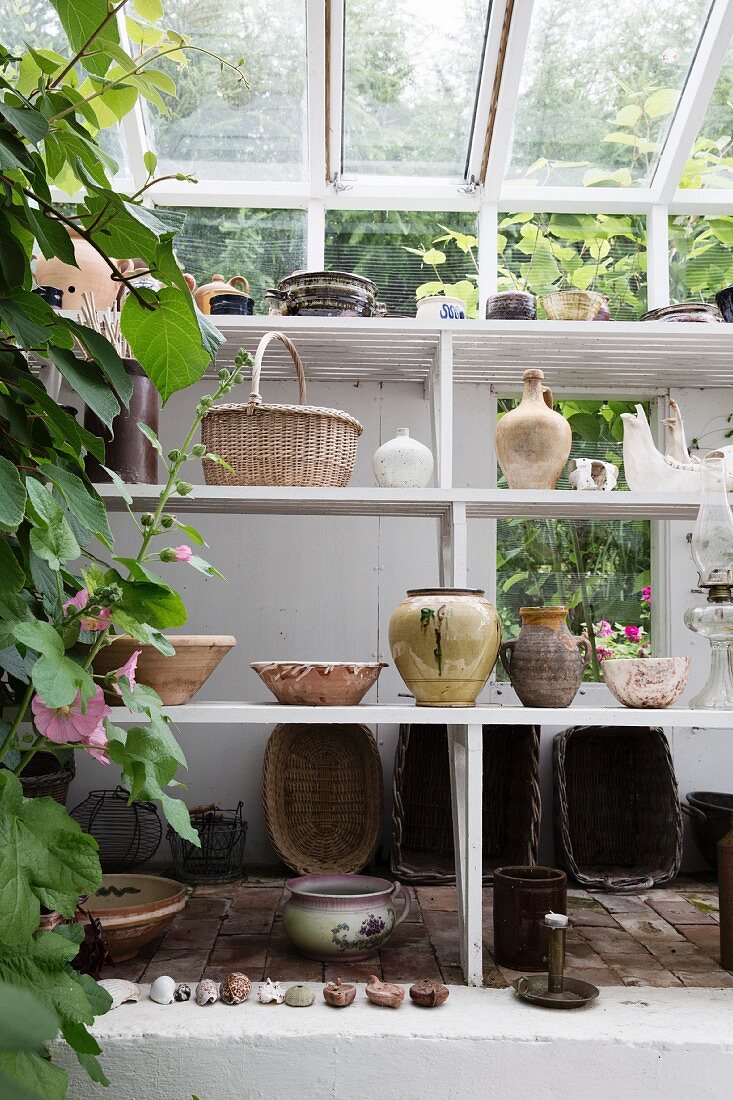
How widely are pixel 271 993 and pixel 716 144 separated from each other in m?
2.92

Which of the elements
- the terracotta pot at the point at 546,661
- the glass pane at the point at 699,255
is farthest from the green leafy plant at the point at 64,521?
the glass pane at the point at 699,255

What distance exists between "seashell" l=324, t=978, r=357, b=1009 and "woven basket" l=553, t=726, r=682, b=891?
121cm

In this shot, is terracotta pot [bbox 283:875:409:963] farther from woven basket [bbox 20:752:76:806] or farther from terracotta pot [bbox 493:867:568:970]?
woven basket [bbox 20:752:76:806]

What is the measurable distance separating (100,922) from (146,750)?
132 centimetres

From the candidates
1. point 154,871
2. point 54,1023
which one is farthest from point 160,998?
point 54,1023

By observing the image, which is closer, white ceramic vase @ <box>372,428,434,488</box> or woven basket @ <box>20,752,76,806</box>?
white ceramic vase @ <box>372,428,434,488</box>

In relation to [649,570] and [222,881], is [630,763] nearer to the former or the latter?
[649,570]

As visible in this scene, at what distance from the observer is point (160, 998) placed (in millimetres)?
1866

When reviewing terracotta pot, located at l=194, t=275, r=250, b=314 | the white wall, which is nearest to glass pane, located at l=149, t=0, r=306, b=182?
terracotta pot, located at l=194, t=275, r=250, b=314

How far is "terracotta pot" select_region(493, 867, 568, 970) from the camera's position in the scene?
2068mm

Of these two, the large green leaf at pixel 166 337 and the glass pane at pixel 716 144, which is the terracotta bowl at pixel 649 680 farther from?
the glass pane at pixel 716 144

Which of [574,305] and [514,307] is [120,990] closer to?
[514,307]

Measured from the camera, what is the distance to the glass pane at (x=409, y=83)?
9.26 ft

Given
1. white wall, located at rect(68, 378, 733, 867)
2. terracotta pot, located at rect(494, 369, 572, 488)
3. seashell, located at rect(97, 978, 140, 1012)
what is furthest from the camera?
white wall, located at rect(68, 378, 733, 867)
